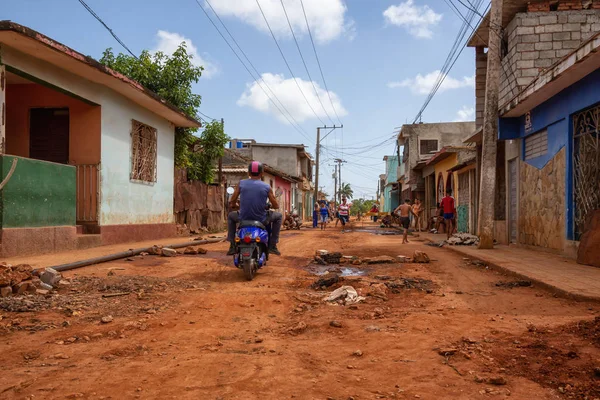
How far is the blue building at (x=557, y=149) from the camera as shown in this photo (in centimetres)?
934

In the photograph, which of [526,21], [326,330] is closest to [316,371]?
[326,330]

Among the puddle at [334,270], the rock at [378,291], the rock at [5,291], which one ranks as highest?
the rock at [5,291]

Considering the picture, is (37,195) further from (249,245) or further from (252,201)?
(249,245)

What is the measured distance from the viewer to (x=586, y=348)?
3.54 m

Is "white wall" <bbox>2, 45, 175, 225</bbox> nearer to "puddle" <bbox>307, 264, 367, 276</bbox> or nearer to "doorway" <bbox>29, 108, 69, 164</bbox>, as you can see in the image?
"doorway" <bbox>29, 108, 69, 164</bbox>

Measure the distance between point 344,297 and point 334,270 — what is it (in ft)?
9.52

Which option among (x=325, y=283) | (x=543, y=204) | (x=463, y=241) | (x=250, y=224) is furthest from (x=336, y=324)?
(x=463, y=241)

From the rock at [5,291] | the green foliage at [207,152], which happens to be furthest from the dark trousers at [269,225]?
the green foliage at [207,152]

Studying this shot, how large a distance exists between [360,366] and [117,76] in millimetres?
10229

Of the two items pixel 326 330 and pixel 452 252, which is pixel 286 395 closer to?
pixel 326 330

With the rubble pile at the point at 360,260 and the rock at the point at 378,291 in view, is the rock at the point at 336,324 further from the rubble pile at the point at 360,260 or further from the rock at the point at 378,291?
the rubble pile at the point at 360,260

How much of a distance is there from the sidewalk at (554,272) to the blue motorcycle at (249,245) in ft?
12.7

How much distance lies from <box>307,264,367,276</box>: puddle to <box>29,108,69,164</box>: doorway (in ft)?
24.4

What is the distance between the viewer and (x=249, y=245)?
22.7ft
